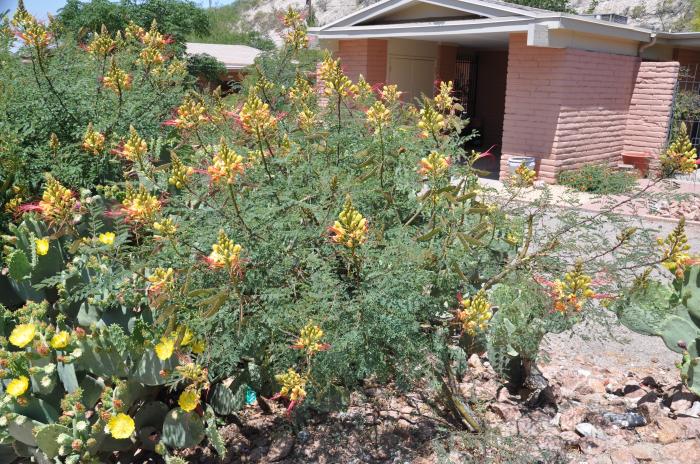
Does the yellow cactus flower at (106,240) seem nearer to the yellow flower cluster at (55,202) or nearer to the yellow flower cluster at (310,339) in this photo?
the yellow flower cluster at (55,202)

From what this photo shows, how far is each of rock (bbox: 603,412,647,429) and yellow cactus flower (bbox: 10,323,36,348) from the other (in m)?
2.57

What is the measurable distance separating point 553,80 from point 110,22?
12456 millimetres

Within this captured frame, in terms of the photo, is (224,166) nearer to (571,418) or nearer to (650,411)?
(571,418)

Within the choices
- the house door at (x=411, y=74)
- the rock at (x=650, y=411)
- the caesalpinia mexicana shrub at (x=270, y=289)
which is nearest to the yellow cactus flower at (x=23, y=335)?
the caesalpinia mexicana shrub at (x=270, y=289)

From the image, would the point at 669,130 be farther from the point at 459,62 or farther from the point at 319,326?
the point at 319,326

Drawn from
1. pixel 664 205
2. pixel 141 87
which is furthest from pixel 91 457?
pixel 664 205

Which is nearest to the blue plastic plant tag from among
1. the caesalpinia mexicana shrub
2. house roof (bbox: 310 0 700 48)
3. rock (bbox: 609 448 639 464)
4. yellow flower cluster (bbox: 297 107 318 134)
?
the caesalpinia mexicana shrub

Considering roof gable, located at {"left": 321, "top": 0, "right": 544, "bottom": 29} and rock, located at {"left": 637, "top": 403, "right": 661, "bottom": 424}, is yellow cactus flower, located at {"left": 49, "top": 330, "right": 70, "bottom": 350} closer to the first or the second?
rock, located at {"left": 637, "top": 403, "right": 661, "bottom": 424}

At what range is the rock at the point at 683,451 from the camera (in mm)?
2624

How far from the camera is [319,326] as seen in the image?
7.14 feet

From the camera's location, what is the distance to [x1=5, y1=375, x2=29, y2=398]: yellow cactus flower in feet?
7.49

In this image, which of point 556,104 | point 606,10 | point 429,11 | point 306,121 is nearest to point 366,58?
point 429,11

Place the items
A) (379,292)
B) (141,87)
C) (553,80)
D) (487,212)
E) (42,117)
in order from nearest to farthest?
(379,292)
(487,212)
(42,117)
(141,87)
(553,80)

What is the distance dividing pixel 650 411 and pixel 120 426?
7.91 ft
